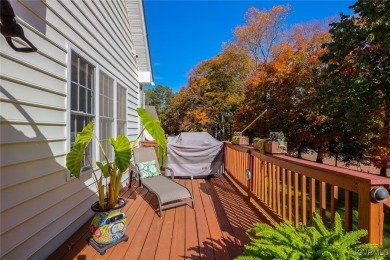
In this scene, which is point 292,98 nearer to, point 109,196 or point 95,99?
point 95,99

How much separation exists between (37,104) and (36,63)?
42 cm

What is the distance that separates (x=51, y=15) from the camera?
100 inches

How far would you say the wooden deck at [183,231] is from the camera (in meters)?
2.44

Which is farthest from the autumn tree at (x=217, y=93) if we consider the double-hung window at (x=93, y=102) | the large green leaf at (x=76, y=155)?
the large green leaf at (x=76, y=155)

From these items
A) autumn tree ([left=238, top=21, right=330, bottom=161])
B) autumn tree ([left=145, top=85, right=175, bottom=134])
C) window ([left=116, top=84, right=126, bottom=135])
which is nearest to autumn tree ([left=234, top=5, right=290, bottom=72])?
autumn tree ([left=238, top=21, right=330, bottom=161])

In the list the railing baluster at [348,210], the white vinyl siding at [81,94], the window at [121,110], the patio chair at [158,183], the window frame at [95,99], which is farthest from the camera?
the window at [121,110]

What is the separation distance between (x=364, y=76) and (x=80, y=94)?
793 centimetres

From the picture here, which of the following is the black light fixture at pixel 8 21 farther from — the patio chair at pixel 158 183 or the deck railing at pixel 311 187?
the patio chair at pixel 158 183

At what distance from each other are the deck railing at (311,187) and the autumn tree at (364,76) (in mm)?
5055

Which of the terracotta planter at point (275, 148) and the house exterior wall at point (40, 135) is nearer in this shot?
the house exterior wall at point (40, 135)

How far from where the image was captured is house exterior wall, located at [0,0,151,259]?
6.24 ft

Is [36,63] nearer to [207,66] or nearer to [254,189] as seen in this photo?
[254,189]

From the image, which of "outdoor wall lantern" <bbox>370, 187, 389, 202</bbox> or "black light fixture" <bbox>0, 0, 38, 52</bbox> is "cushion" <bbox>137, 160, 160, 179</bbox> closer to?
"black light fixture" <bbox>0, 0, 38, 52</bbox>

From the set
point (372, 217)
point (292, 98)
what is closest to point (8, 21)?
point (372, 217)
